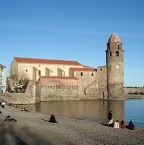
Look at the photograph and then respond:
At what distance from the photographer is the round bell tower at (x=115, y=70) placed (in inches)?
2063

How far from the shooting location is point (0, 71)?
43750 mm

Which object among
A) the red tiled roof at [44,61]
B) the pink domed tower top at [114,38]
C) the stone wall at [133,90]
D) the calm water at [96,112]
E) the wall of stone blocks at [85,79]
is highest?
the pink domed tower top at [114,38]

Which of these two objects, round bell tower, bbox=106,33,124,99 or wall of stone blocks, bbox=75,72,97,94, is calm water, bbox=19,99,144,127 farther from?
wall of stone blocks, bbox=75,72,97,94

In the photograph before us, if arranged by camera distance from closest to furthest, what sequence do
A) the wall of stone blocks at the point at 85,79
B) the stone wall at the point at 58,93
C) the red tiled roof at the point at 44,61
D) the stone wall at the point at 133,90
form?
1. the stone wall at the point at 58,93
2. the wall of stone blocks at the point at 85,79
3. the red tiled roof at the point at 44,61
4. the stone wall at the point at 133,90

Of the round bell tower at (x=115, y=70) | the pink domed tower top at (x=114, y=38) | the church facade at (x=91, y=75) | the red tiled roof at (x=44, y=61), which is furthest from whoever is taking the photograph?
the pink domed tower top at (x=114, y=38)

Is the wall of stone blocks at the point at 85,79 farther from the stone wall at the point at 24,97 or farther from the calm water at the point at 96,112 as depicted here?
the calm water at the point at 96,112

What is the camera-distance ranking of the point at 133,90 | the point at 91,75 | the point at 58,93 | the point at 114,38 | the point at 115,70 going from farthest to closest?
1. the point at 133,90
2. the point at 114,38
3. the point at 91,75
4. the point at 115,70
5. the point at 58,93

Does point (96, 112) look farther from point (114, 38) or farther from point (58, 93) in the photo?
point (114, 38)

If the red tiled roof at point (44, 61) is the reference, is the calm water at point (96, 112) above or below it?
below

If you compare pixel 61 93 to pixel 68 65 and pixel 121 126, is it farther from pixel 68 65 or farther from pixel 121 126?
pixel 121 126

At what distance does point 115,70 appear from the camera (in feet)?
172

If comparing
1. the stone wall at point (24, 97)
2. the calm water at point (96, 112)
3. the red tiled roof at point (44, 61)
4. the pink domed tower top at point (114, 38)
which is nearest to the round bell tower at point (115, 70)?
the pink domed tower top at point (114, 38)

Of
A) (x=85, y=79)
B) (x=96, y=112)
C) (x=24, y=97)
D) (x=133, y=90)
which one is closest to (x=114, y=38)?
(x=85, y=79)

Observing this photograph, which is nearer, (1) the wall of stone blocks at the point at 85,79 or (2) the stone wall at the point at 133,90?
(1) the wall of stone blocks at the point at 85,79
